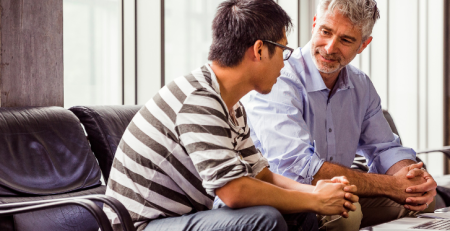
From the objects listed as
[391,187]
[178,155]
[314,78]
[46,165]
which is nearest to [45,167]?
[46,165]

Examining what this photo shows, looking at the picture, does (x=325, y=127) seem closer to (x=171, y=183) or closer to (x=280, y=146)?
(x=280, y=146)

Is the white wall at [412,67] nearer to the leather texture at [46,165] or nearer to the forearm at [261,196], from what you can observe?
the leather texture at [46,165]

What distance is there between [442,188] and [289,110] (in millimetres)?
1533

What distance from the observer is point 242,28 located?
139 centimetres

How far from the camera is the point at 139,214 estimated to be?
1.31 metres

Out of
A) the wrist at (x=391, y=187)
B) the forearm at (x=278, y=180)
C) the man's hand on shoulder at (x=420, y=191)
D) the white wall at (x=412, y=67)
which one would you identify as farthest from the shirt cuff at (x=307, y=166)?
the white wall at (x=412, y=67)

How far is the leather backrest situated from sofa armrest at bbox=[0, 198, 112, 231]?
0.36 m

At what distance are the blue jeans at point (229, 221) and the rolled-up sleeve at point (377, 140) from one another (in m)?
1.06

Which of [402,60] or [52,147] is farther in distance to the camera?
[402,60]

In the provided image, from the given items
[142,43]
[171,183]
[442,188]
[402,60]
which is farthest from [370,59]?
[171,183]

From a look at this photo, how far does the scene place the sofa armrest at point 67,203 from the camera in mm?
1252

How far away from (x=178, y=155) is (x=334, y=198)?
46 centimetres

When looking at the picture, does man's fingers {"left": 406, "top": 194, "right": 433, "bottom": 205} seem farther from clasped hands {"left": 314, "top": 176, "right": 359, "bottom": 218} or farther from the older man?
clasped hands {"left": 314, "top": 176, "right": 359, "bottom": 218}

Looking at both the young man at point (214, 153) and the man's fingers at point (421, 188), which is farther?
the man's fingers at point (421, 188)
